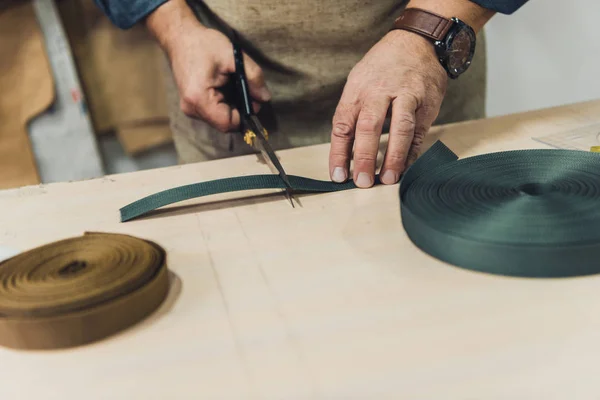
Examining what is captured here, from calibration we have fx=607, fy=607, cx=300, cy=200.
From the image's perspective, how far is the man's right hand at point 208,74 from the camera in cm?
107

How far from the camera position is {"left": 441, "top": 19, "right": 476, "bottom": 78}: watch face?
935 mm

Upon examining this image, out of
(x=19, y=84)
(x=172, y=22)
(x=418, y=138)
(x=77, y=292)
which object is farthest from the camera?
(x=19, y=84)

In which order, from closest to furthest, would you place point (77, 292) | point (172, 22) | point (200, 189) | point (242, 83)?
point (77, 292)
point (200, 189)
point (242, 83)
point (172, 22)

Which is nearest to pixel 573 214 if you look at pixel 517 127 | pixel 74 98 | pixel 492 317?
pixel 492 317

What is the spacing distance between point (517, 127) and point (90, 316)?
77cm

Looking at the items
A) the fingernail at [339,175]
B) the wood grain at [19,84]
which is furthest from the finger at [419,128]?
the wood grain at [19,84]

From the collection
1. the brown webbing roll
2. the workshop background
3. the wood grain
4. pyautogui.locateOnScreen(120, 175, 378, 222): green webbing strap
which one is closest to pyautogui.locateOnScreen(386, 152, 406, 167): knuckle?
pyautogui.locateOnScreen(120, 175, 378, 222): green webbing strap

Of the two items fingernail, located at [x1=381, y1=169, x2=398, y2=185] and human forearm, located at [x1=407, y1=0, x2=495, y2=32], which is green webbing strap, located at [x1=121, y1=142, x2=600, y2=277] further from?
human forearm, located at [x1=407, y1=0, x2=495, y2=32]

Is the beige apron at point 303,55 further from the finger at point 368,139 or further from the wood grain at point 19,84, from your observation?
the wood grain at point 19,84

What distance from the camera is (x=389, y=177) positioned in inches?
33.5

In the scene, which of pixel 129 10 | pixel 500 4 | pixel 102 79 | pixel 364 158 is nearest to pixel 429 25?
pixel 500 4

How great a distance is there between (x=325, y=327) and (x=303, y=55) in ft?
2.53

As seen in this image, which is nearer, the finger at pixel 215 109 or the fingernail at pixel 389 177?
the fingernail at pixel 389 177

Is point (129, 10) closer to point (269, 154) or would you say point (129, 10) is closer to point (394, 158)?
point (269, 154)
